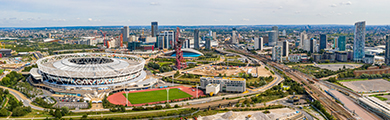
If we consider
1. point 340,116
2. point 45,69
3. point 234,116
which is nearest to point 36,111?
point 45,69

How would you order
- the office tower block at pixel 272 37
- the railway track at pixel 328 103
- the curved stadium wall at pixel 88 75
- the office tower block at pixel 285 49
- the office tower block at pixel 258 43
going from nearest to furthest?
the railway track at pixel 328 103
the curved stadium wall at pixel 88 75
the office tower block at pixel 285 49
the office tower block at pixel 258 43
the office tower block at pixel 272 37

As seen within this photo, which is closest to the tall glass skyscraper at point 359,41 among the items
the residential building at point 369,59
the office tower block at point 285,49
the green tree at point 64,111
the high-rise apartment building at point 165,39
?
the residential building at point 369,59

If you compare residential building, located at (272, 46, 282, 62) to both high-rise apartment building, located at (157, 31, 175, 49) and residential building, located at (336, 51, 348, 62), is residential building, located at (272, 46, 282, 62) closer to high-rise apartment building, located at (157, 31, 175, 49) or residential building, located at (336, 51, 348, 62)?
residential building, located at (336, 51, 348, 62)

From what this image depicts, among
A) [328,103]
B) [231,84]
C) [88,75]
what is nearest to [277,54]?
[231,84]

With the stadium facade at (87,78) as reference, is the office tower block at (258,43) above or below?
above

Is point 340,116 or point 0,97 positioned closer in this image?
point 340,116

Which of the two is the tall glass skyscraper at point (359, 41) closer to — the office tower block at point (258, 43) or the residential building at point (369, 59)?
the residential building at point (369, 59)

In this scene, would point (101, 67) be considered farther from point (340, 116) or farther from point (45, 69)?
point (340, 116)

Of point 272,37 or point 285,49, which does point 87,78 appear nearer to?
point 285,49
